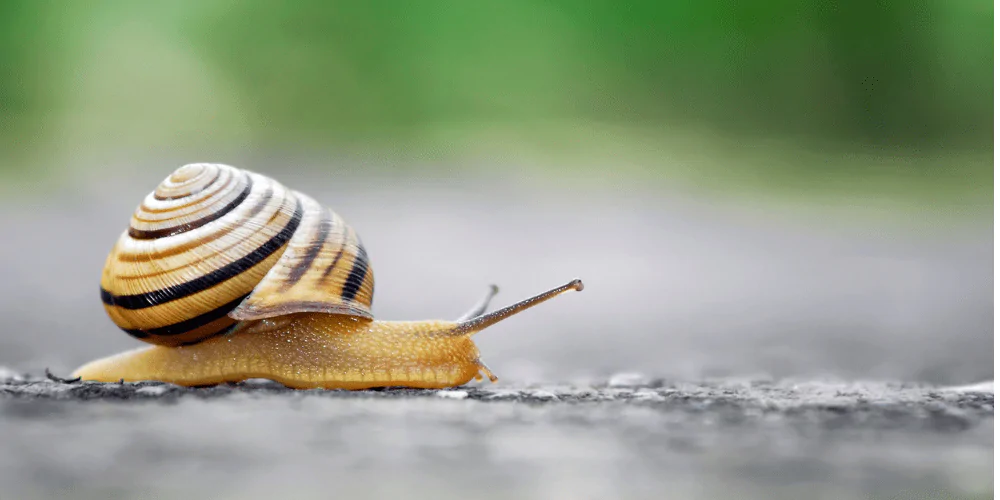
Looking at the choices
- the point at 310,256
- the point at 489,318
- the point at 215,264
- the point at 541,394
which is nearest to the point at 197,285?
the point at 215,264

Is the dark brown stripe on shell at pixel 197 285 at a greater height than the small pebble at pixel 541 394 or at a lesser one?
greater

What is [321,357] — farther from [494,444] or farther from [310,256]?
[494,444]

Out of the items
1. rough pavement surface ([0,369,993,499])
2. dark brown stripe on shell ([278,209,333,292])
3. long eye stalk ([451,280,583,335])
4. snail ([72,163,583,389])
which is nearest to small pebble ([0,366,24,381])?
snail ([72,163,583,389])

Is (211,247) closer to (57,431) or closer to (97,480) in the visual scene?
(57,431)

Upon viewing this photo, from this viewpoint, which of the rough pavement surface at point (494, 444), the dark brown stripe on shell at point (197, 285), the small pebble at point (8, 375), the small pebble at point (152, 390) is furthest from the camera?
the small pebble at point (8, 375)

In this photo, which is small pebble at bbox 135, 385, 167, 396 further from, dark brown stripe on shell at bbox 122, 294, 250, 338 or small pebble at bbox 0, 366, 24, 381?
small pebble at bbox 0, 366, 24, 381

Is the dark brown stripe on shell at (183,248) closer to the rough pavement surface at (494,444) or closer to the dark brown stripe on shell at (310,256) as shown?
the dark brown stripe on shell at (310,256)

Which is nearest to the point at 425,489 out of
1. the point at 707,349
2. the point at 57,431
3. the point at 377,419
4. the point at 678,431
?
the point at 377,419

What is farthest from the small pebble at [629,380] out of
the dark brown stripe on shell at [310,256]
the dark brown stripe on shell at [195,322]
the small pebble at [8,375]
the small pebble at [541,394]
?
the small pebble at [8,375]

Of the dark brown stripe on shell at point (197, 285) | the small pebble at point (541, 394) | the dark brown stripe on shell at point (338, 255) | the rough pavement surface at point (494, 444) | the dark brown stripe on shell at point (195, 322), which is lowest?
the rough pavement surface at point (494, 444)
